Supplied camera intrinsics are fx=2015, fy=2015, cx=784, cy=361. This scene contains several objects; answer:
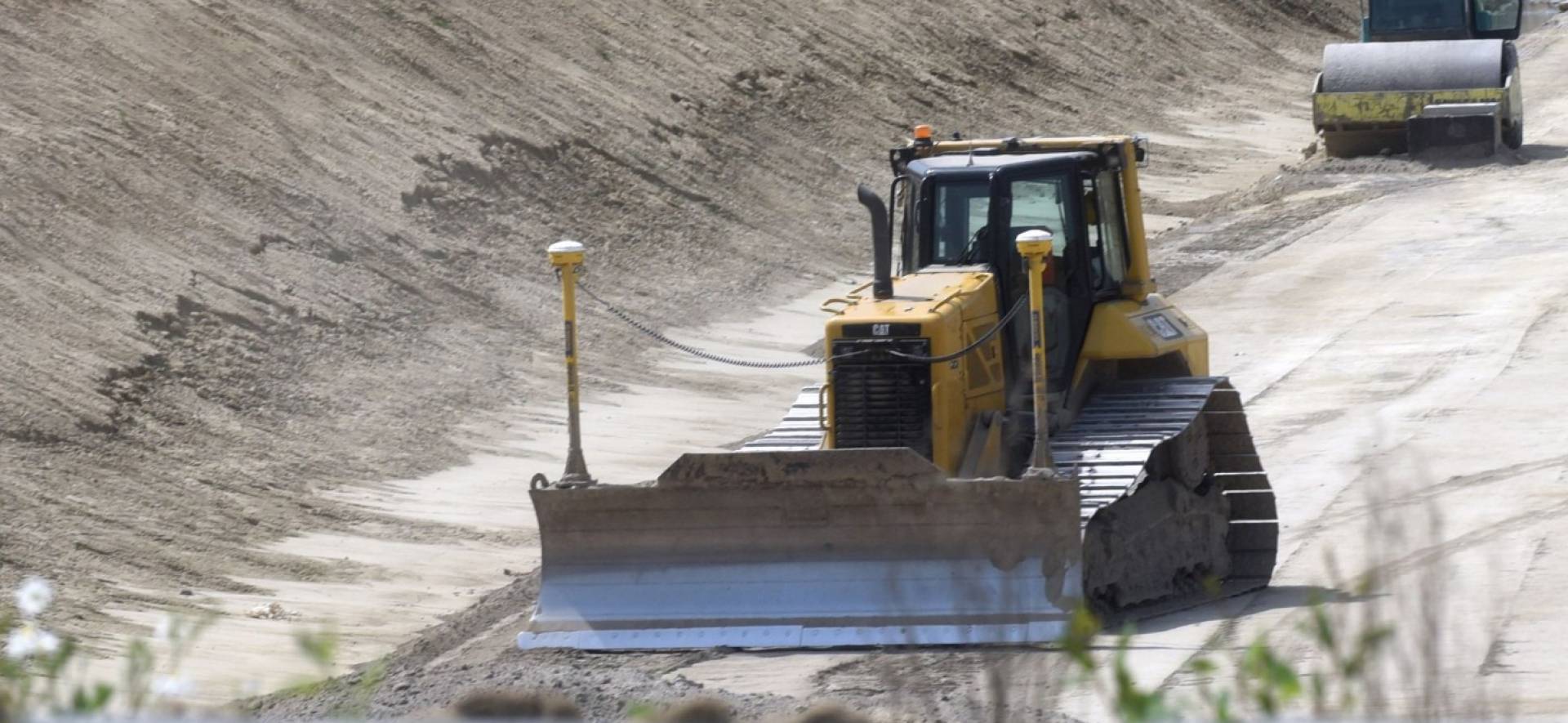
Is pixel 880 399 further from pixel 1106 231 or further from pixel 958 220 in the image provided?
pixel 1106 231

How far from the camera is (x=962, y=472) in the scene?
9.80 metres

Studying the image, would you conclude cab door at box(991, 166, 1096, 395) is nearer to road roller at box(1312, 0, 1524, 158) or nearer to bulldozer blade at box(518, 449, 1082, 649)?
bulldozer blade at box(518, 449, 1082, 649)

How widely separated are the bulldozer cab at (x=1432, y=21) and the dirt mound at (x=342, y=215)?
3.15 meters

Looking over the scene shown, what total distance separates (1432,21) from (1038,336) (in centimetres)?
2218

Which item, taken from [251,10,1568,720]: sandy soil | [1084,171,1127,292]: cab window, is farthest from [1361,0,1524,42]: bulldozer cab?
[1084,171,1127,292]: cab window

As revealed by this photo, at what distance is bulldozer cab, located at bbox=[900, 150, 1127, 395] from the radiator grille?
0.63 meters

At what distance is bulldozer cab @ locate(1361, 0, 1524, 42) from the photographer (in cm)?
2886

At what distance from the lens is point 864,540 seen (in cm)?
914

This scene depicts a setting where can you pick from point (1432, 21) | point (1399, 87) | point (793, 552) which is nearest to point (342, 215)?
point (793, 552)

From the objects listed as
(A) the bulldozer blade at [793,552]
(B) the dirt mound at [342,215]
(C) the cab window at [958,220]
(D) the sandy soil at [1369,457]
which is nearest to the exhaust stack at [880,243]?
(C) the cab window at [958,220]

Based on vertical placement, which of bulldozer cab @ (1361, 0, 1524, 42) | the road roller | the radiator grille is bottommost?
the radiator grille

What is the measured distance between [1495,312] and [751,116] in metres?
11.5

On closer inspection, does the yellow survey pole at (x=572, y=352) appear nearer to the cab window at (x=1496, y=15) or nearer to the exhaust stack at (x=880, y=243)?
the exhaust stack at (x=880, y=243)

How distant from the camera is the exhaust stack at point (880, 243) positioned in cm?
939
